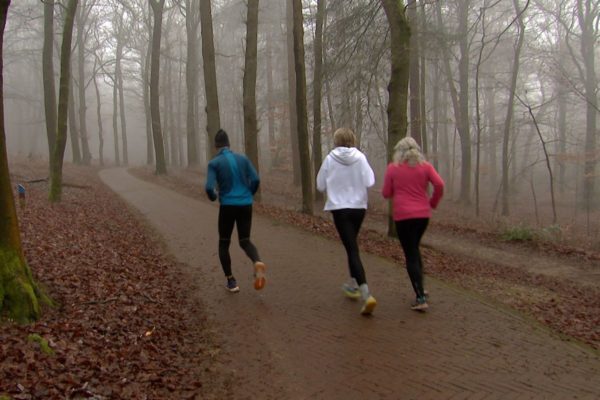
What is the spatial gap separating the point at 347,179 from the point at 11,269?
11.6 feet

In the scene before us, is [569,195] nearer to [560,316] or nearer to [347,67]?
[347,67]

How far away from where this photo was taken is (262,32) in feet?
107

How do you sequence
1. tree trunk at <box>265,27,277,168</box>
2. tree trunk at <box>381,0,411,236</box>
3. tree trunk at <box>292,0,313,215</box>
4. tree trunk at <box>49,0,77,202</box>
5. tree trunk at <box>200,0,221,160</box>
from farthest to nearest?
1. tree trunk at <box>265,27,277,168</box>
2. tree trunk at <box>200,0,221,160</box>
3. tree trunk at <box>49,0,77,202</box>
4. tree trunk at <box>292,0,313,215</box>
5. tree trunk at <box>381,0,411,236</box>

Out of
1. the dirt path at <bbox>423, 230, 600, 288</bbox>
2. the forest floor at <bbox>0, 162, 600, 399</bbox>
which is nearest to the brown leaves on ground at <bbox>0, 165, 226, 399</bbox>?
the forest floor at <bbox>0, 162, 600, 399</bbox>

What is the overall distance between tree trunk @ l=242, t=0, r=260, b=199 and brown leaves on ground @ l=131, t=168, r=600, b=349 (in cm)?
204

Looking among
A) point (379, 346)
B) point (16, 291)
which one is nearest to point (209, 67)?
point (16, 291)

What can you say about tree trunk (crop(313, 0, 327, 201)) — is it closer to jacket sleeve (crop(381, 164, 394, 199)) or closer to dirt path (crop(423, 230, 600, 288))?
dirt path (crop(423, 230, 600, 288))

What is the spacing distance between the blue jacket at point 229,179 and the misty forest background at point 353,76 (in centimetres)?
540

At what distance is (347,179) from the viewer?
5.68 meters

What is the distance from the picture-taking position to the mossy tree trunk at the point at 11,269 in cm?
470

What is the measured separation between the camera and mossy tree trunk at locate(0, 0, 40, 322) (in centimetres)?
470

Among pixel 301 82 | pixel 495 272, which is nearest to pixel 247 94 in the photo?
pixel 301 82

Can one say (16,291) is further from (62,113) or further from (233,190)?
(62,113)

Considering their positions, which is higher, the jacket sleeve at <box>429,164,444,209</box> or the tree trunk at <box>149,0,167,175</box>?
the tree trunk at <box>149,0,167,175</box>
